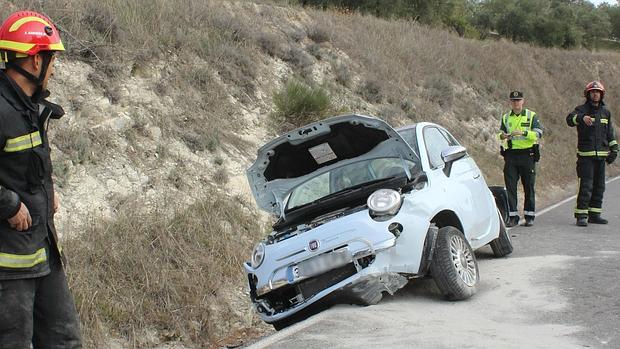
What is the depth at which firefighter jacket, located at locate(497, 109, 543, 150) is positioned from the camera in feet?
37.0

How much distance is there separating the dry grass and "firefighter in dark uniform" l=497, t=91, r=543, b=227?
212 inches

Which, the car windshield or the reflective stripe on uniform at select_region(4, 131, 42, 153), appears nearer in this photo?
the reflective stripe on uniform at select_region(4, 131, 42, 153)

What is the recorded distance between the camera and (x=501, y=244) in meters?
8.46

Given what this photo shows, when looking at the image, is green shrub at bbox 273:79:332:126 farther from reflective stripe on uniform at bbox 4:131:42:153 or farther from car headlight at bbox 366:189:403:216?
reflective stripe on uniform at bbox 4:131:42:153

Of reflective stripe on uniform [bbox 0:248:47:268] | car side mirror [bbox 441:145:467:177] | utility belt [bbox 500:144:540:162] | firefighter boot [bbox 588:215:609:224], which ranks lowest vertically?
firefighter boot [bbox 588:215:609:224]

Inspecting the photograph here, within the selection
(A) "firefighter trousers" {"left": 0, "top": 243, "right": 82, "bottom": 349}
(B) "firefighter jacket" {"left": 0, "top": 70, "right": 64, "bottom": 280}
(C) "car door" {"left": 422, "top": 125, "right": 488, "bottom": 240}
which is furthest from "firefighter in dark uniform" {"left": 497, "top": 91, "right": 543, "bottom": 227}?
(B) "firefighter jacket" {"left": 0, "top": 70, "right": 64, "bottom": 280}

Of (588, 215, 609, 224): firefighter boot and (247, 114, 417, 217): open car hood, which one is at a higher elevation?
(247, 114, 417, 217): open car hood

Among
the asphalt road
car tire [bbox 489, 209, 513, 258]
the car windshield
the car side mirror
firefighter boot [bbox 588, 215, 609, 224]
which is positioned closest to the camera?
the asphalt road

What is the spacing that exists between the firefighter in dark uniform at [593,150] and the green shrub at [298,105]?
4.74 meters

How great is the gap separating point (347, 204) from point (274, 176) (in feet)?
3.12

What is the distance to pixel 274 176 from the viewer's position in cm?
730

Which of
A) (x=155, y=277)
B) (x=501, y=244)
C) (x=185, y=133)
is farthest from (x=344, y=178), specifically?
(x=185, y=133)

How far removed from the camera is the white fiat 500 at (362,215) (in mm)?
5918

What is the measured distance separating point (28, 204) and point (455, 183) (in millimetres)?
4625
